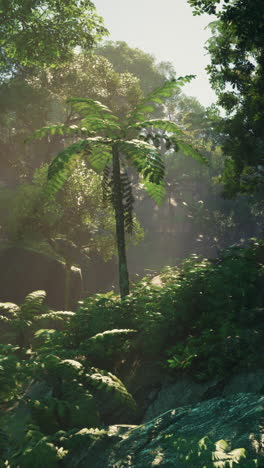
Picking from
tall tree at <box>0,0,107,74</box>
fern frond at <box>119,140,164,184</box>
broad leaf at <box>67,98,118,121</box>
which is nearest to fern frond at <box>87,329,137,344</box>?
fern frond at <box>119,140,164,184</box>

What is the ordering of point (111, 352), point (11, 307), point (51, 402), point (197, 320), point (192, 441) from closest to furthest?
point (192, 441) → point (51, 402) → point (111, 352) → point (197, 320) → point (11, 307)

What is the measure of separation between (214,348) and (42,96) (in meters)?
22.1

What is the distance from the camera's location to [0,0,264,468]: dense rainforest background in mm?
3980

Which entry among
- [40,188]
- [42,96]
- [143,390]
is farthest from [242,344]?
[42,96]

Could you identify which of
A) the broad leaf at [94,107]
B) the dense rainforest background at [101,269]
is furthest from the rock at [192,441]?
the broad leaf at [94,107]

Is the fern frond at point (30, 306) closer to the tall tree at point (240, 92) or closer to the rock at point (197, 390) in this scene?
the rock at point (197, 390)

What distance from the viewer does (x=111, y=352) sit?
18.8ft

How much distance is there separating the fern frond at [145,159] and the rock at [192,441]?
4.49m

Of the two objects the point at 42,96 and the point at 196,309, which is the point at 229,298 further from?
the point at 42,96

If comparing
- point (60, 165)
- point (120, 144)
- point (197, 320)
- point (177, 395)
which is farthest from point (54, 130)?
point (177, 395)

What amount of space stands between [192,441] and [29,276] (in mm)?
15870

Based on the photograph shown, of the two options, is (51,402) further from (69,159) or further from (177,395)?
(69,159)

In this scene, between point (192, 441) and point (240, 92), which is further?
point (240, 92)

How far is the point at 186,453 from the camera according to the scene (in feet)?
8.04
